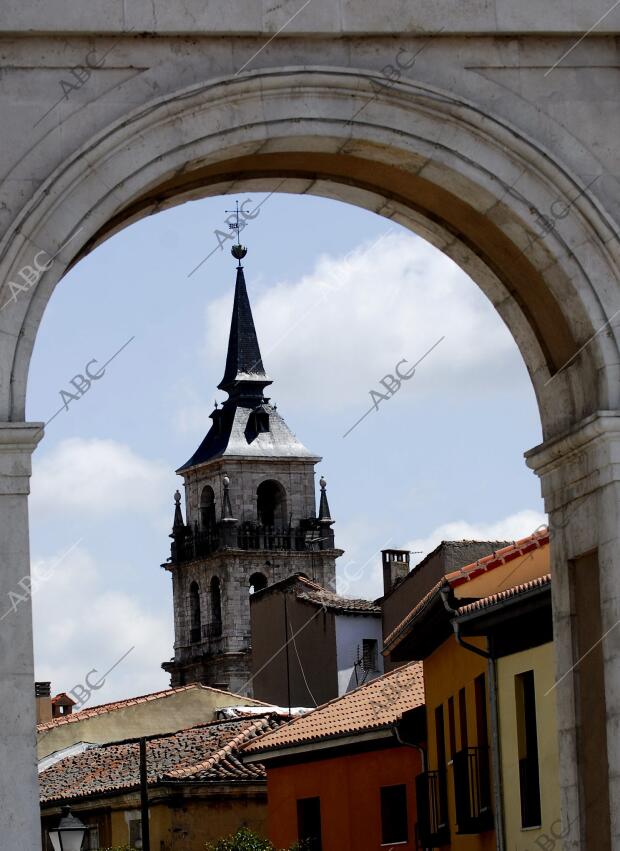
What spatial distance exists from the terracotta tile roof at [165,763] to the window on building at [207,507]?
77642 mm

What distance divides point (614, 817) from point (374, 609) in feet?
110

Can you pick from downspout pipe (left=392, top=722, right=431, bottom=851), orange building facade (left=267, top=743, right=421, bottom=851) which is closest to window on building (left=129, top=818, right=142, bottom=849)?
orange building facade (left=267, top=743, right=421, bottom=851)

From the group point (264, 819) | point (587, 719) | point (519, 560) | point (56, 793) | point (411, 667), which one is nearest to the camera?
point (587, 719)

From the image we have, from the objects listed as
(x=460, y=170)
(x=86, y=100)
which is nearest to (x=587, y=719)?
(x=460, y=170)

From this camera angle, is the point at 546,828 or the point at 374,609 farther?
the point at 374,609

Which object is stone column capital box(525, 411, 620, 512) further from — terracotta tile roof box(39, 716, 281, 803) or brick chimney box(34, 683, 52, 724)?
brick chimney box(34, 683, 52, 724)

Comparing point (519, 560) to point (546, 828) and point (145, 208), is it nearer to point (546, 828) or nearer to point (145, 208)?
point (546, 828)

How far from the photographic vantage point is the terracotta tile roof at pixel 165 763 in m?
33.4

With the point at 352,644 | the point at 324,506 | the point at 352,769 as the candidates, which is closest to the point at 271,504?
the point at 324,506

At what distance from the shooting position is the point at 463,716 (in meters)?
22.8

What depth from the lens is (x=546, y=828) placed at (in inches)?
778

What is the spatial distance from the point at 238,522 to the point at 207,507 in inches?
164

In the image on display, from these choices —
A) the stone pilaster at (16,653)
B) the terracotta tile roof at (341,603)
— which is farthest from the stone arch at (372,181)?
the terracotta tile roof at (341,603)

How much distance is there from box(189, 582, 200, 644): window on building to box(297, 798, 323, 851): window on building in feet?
292
